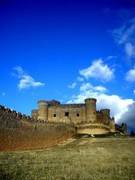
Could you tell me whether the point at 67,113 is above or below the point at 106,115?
above

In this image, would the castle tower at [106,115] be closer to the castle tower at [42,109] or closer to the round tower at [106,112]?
the round tower at [106,112]

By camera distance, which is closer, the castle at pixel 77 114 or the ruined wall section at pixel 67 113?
the castle at pixel 77 114

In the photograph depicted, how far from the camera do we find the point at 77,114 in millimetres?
58094

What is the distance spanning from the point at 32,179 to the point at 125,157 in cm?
1141

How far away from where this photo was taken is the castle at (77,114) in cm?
5490

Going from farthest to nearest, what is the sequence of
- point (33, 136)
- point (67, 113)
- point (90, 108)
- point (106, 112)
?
point (106, 112), point (67, 113), point (90, 108), point (33, 136)

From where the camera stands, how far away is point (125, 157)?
2570 cm

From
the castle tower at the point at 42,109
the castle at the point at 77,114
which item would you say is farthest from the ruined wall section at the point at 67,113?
the castle tower at the point at 42,109

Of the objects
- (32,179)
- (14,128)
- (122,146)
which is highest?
(14,128)

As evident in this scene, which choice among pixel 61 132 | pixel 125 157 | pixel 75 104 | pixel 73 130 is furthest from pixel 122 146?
pixel 75 104

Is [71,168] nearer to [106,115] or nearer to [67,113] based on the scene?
[67,113]

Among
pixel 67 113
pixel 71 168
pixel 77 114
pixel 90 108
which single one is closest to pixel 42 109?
pixel 67 113

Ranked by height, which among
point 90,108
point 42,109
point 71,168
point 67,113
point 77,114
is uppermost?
point 42,109

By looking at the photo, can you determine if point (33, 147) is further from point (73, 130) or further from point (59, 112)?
point (59, 112)
